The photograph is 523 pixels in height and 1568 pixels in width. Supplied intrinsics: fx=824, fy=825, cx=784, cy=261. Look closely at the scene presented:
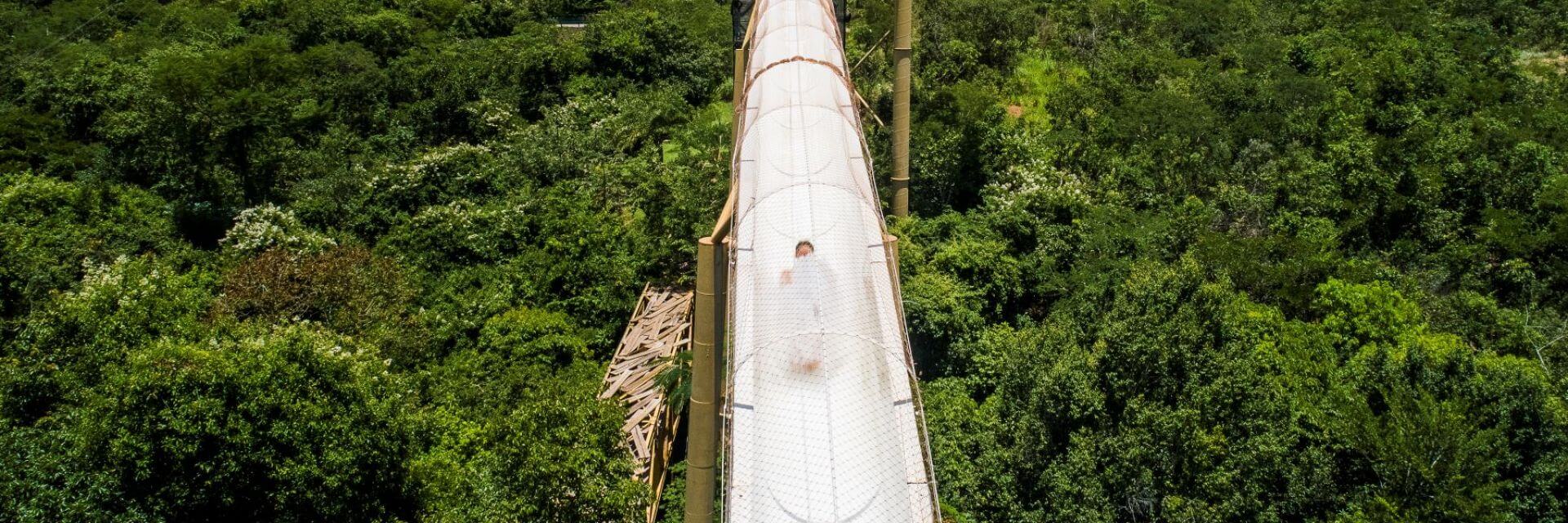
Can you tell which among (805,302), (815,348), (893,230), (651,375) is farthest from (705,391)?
(893,230)

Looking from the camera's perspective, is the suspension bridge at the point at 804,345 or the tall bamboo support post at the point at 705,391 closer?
the suspension bridge at the point at 804,345

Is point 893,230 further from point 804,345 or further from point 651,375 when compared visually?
point 804,345

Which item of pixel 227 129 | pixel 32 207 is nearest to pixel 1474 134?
pixel 227 129

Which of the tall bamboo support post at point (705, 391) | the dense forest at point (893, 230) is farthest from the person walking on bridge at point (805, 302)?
the dense forest at point (893, 230)

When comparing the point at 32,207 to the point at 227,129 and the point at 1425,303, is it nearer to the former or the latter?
the point at 227,129

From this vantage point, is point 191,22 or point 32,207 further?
point 191,22

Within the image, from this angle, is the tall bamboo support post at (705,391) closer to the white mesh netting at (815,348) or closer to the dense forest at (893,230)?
the white mesh netting at (815,348)
